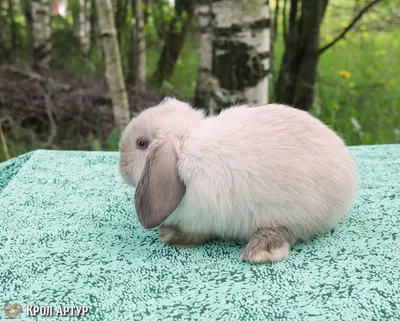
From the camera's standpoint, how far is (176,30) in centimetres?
648

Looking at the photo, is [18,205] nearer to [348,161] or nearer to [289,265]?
[289,265]

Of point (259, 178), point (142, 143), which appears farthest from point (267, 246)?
point (142, 143)

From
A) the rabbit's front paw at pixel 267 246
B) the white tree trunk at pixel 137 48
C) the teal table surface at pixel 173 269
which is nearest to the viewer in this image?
the teal table surface at pixel 173 269

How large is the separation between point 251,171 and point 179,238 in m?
0.35

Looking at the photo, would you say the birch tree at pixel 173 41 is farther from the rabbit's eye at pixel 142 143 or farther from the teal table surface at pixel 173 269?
the rabbit's eye at pixel 142 143

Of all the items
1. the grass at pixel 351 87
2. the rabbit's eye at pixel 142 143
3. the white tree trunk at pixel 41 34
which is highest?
the white tree trunk at pixel 41 34

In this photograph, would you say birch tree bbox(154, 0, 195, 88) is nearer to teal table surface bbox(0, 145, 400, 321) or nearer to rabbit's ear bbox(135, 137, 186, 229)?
teal table surface bbox(0, 145, 400, 321)

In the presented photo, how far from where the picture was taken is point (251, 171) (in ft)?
5.01

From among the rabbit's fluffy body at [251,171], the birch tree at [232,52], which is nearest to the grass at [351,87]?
the birch tree at [232,52]

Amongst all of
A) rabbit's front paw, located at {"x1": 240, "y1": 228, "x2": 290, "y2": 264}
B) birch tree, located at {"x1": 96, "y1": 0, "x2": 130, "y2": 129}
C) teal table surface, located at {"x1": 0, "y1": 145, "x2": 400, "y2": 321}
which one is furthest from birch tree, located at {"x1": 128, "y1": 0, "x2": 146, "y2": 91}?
rabbit's front paw, located at {"x1": 240, "y1": 228, "x2": 290, "y2": 264}

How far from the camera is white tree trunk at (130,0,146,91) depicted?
5316mm

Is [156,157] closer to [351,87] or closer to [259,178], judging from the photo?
[259,178]

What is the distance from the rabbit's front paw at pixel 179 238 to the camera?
1.64m

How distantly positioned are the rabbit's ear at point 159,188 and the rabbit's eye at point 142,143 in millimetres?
107
